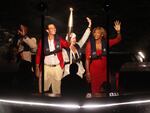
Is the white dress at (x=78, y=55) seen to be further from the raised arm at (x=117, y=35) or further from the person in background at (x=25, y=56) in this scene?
the person in background at (x=25, y=56)

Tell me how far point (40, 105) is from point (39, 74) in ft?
15.9

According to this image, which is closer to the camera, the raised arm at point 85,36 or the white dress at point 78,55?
the raised arm at point 85,36

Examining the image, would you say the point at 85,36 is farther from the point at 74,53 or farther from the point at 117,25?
the point at 117,25

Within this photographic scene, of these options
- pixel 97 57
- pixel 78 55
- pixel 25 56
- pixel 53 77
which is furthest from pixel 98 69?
pixel 25 56

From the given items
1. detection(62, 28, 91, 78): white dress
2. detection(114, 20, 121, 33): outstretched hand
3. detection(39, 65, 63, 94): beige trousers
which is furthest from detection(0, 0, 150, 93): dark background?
detection(39, 65, 63, 94): beige trousers

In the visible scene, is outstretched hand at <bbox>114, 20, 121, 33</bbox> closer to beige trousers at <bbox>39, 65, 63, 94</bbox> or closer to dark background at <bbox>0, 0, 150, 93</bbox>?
dark background at <bbox>0, 0, 150, 93</bbox>

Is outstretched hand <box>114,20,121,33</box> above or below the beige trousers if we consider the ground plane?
above

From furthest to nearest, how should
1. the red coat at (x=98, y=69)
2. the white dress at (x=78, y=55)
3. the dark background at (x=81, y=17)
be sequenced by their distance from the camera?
the white dress at (x=78, y=55) < the red coat at (x=98, y=69) < the dark background at (x=81, y=17)

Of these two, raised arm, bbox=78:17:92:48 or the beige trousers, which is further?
the beige trousers

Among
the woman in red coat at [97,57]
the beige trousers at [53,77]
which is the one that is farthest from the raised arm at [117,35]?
the beige trousers at [53,77]

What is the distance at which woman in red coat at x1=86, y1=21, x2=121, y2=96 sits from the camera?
11.8 meters

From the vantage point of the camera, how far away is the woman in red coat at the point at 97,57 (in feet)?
38.6

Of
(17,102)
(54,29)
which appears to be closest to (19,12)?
(54,29)

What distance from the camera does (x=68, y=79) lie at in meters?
8.30
